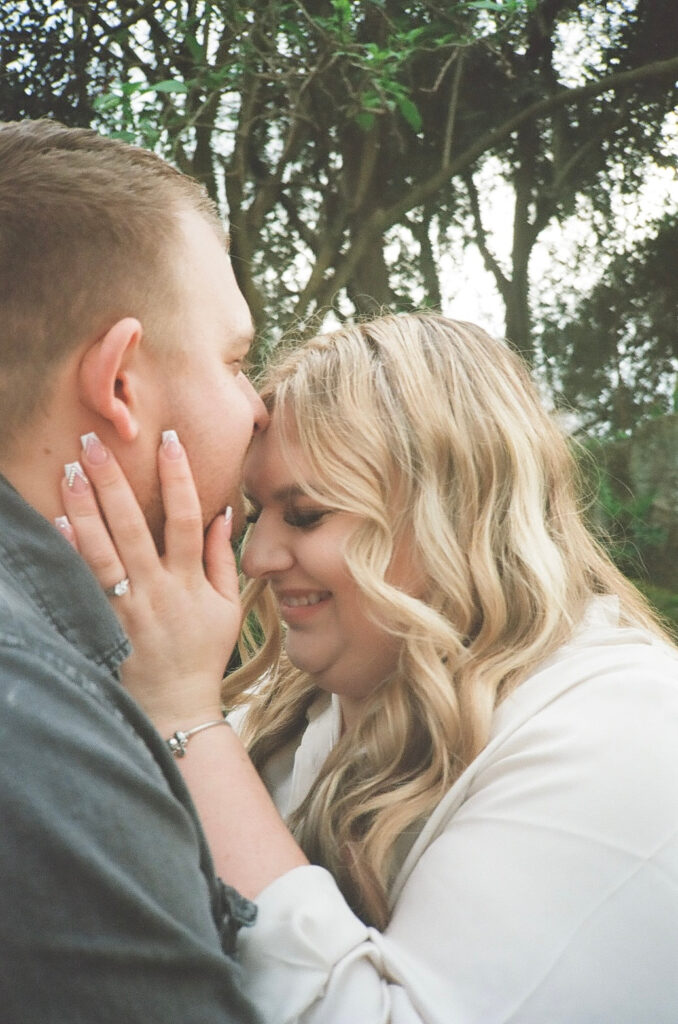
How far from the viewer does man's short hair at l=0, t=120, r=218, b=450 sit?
2.00 metres

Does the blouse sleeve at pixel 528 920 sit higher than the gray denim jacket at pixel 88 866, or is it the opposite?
the gray denim jacket at pixel 88 866

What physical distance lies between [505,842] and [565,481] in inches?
43.3

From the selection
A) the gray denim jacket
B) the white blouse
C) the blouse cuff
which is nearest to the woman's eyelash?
the white blouse

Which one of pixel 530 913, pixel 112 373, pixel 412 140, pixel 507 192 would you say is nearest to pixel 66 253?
pixel 112 373

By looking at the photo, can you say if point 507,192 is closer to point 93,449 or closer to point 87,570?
point 93,449

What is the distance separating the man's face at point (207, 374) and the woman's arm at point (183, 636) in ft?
0.23

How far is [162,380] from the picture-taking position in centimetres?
213

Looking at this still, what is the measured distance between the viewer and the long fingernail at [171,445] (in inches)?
86.0

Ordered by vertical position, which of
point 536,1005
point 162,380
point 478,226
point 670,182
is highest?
point 670,182

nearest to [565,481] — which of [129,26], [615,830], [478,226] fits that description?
[615,830]

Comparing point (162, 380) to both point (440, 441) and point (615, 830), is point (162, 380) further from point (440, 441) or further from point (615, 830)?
point (615, 830)

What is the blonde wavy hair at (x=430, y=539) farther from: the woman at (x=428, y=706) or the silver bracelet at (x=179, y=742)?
the silver bracelet at (x=179, y=742)

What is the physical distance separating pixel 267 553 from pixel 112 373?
0.74 meters

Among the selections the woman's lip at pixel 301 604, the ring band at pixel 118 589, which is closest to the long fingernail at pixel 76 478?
the ring band at pixel 118 589
